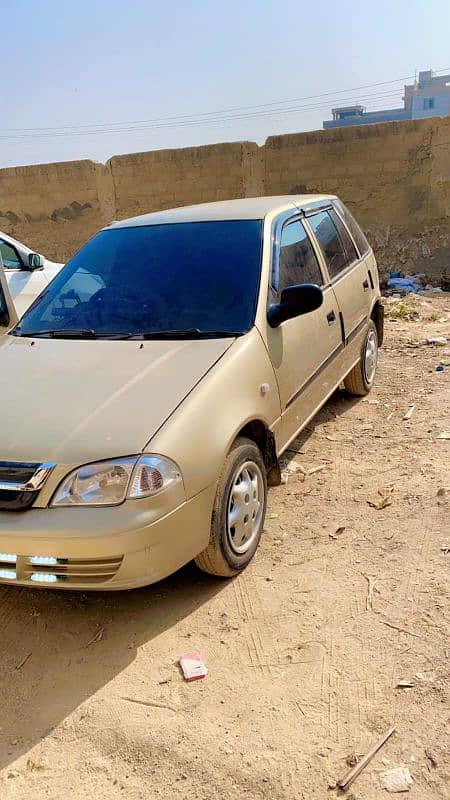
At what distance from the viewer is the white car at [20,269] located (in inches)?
251

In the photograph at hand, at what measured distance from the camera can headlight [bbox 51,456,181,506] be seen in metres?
2.51

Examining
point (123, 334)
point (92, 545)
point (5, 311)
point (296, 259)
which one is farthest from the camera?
point (5, 311)

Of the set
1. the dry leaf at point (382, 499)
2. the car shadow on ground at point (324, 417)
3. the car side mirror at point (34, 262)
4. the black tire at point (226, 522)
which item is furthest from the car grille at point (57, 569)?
the car side mirror at point (34, 262)

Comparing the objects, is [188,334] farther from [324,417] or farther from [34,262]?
[34,262]

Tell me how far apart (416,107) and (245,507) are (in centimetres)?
13497

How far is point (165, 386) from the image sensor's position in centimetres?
290

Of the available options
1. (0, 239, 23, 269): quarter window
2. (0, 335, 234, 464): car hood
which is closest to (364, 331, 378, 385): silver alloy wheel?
(0, 335, 234, 464): car hood

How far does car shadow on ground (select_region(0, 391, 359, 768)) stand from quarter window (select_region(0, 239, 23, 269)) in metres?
4.14

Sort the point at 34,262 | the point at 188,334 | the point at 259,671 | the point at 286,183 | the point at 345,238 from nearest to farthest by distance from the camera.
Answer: the point at 259,671 < the point at 188,334 < the point at 345,238 < the point at 34,262 < the point at 286,183

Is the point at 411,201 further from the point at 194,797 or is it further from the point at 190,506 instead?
the point at 194,797

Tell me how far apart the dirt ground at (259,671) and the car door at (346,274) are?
149 centimetres

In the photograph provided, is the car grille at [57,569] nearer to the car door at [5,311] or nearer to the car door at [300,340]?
the car door at [300,340]

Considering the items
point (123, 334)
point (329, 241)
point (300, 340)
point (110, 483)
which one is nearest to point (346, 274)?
point (329, 241)

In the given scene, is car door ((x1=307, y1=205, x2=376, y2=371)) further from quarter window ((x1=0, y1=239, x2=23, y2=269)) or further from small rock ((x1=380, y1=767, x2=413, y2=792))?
quarter window ((x1=0, y1=239, x2=23, y2=269))
